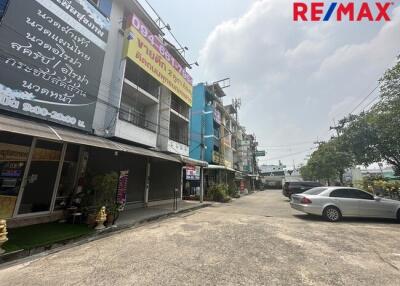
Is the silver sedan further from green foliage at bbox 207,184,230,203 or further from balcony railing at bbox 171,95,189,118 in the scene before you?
balcony railing at bbox 171,95,189,118

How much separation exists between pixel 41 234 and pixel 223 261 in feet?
18.1

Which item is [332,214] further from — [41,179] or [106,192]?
[41,179]

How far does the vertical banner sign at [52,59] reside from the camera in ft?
21.5

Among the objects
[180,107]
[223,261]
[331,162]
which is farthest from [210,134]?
[223,261]

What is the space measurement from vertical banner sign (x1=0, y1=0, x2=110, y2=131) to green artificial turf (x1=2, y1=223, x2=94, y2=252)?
3679 millimetres


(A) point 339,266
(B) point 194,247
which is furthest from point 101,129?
(A) point 339,266

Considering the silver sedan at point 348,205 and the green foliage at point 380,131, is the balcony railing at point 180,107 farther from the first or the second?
the green foliage at point 380,131

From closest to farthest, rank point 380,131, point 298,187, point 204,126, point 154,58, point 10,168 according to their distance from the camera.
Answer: point 10,168 < point 154,58 < point 380,131 < point 298,187 < point 204,126

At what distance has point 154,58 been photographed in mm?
13125

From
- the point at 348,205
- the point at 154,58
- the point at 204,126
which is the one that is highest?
the point at 154,58

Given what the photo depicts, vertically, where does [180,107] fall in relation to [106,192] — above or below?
above

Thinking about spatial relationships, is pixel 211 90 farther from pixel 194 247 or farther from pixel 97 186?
pixel 194 247

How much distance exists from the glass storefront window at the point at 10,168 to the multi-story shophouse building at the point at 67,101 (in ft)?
0.08

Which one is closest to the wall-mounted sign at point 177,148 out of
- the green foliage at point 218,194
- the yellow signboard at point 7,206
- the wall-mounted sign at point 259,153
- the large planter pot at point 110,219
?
the green foliage at point 218,194
